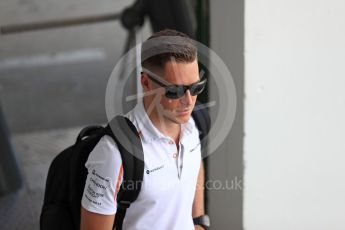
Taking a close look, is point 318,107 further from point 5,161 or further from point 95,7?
point 95,7

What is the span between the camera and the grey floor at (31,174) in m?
2.87

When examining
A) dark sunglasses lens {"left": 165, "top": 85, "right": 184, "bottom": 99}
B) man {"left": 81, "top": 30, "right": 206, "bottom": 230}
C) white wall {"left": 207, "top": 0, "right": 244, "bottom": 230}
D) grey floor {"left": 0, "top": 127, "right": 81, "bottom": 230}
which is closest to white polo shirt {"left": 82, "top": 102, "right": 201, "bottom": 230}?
man {"left": 81, "top": 30, "right": 206, "bottom": 230}

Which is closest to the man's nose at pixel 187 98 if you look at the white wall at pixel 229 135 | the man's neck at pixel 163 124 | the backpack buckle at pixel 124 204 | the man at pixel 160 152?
the man at pixel 160 152

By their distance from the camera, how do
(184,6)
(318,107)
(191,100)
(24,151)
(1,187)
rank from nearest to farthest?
(191,100) < (318,107) < (184,6) < (1,187) < (24,151)

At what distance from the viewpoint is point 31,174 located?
356 cm

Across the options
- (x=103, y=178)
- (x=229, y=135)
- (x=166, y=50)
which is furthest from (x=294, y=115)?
(x=103, y=178)

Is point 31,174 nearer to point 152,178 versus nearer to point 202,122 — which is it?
point 202,122

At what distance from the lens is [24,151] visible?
4055mm

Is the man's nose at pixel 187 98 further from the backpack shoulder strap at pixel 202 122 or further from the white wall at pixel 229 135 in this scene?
the white wall at pixel 229 135

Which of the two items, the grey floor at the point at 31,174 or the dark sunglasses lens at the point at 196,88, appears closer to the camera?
the dark sunglasses lens at the point at 196,88

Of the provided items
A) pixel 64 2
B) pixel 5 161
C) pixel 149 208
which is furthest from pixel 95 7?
pixel 149 208

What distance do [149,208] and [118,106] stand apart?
0.58m

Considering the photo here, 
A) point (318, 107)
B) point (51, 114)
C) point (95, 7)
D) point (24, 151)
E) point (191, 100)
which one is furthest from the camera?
point (95, 7)

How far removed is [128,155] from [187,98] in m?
0.23
